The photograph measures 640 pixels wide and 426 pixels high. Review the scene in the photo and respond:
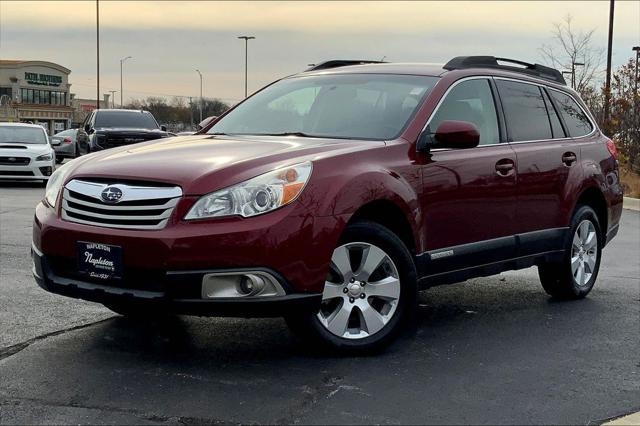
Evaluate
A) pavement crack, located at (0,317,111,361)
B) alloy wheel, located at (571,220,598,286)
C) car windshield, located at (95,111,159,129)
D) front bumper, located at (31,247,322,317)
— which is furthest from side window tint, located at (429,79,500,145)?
car windshield, located at (95,111,159,129)

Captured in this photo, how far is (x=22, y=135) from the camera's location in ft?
66.5

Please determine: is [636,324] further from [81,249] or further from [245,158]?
[81,249]

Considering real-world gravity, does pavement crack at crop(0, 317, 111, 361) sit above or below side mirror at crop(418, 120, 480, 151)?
below

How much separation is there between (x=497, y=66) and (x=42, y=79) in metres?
112

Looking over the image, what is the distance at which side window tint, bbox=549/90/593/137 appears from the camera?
6.97 m

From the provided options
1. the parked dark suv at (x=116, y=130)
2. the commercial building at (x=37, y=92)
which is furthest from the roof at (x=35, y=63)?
the parked dark suv at (x=116, y=130)

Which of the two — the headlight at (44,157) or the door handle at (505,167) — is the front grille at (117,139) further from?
the door handle at (505,167)

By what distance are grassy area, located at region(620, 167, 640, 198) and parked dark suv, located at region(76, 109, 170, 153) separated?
11.4 m

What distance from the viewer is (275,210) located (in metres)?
4.38

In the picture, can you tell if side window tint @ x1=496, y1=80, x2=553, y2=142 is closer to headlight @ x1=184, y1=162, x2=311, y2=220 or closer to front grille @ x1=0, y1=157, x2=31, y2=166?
headlight @ x1=184, y1=162, x2=311, y2=220

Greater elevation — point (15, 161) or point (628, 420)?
point (15, 161)

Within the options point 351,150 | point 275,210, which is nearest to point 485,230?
point 351,150

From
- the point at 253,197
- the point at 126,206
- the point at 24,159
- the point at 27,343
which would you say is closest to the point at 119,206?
the point at 126,206

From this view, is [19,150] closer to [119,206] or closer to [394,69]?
[394,69]
